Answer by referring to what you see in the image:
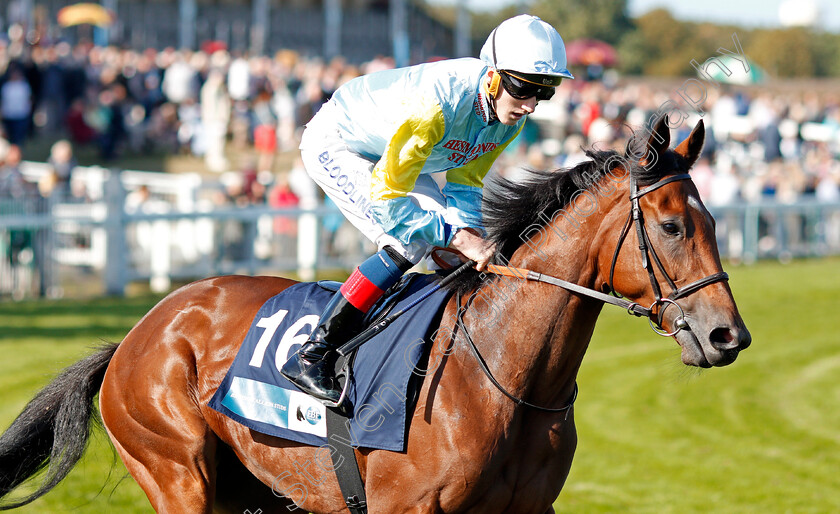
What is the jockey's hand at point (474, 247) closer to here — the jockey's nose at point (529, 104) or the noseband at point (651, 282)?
the noseband at point (651, 282)

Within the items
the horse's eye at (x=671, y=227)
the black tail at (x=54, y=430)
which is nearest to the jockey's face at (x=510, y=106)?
the horse's eye at (x=671, y=227)

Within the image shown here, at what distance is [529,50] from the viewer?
3004 mm

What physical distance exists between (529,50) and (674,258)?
0.82m

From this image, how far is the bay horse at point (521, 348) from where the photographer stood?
2.79m

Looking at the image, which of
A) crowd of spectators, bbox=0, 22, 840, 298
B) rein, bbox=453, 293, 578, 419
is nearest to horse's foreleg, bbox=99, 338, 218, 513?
rein, bbox=453, 293, 578, 419

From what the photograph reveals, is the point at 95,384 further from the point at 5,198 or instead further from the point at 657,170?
the point at 5,198

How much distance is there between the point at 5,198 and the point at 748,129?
49.2 ft

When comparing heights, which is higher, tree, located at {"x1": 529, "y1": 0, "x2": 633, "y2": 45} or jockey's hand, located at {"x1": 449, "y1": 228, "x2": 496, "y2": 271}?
jockey's hand, located at {"x1": 449, "y1": 228, "x2": 496, "y2": 271}

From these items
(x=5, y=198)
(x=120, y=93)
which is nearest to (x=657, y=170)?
(x=5, y=198)

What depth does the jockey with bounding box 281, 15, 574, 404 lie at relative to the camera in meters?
3.04

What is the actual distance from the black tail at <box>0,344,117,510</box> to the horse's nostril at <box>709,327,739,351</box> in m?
2.57

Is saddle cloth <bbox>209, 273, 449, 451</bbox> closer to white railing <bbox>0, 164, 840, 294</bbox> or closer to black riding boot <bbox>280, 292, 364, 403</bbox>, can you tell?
black riding boot <bbox>280, 292, 364, 403</bbox>

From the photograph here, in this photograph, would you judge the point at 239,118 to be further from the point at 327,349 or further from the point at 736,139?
the point at 327,349

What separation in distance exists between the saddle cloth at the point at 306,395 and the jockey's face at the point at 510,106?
645 millimetres
